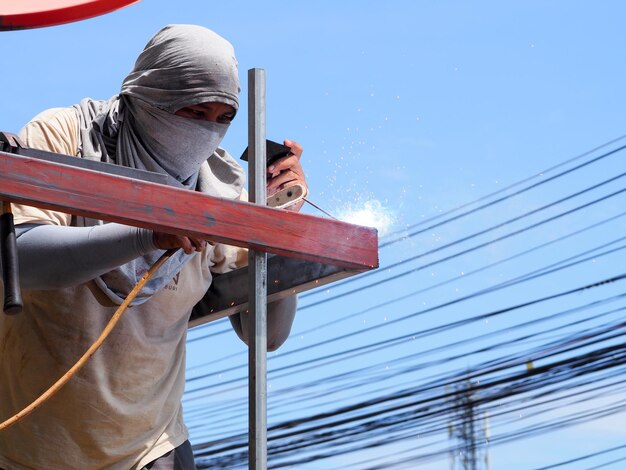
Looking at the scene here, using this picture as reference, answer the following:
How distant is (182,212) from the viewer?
2689 millimetres

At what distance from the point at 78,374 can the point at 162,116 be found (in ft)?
2.63

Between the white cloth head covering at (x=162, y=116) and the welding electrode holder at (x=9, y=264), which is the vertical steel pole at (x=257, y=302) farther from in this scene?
the welding electrode holder at (x=9, y=264)

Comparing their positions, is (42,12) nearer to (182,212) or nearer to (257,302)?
(182,212)

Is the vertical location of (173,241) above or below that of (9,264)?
above

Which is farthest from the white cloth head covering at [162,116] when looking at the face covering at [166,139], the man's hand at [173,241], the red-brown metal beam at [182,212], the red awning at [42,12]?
the red-brown metal beam at [182,212]

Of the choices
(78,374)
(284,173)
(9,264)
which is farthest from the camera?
(284,173)

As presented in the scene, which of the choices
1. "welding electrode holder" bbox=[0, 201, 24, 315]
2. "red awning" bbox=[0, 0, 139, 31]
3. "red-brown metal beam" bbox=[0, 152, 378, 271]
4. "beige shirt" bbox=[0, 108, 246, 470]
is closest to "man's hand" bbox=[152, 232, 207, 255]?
"red-brown metal beam" bbox=[0, 152, 378, 271]

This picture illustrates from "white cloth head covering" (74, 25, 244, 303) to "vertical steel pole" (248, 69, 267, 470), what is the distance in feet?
0.83

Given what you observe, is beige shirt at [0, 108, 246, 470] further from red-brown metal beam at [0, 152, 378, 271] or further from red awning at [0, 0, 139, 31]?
red-brown metal beam at [0, 152, 378, 271]

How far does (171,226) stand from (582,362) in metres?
6.08

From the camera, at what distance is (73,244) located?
2.85 metres

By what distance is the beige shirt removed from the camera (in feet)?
10.7

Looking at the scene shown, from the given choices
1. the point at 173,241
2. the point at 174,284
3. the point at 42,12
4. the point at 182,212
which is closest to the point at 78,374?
the point at 174,284

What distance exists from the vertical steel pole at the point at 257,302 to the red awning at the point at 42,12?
2.18ft
